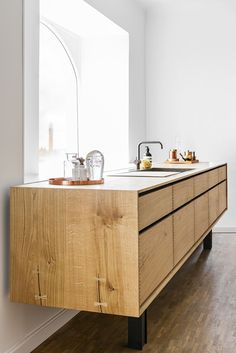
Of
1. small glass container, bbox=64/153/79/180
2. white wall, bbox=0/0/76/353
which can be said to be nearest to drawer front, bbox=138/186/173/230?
small glass container, bbox=64/153/79/180

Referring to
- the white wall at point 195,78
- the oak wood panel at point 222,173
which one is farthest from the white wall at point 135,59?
the oak wood panel at point 222,173

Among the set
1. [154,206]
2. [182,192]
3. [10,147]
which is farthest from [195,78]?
[10,147]

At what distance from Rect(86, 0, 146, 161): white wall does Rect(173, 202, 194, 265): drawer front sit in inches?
62.2

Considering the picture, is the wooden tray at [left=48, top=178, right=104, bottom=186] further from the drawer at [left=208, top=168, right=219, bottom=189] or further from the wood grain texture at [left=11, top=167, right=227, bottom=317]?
the drawer at [left=208, top=168, right=219, bottom=189]

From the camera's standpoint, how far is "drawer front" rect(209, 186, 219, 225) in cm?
373

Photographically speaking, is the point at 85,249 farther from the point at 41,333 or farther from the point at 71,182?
the point at 41,333

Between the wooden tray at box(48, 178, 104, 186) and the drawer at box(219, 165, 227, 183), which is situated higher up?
the drawer at box(219, 165, 227, 183)

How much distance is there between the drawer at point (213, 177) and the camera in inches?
146

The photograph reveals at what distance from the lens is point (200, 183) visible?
3.32 m

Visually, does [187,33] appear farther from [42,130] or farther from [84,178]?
[84,178]

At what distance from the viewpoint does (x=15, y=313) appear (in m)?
2.19

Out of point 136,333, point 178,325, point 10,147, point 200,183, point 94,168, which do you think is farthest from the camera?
point 200,183

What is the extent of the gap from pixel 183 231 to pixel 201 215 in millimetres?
606

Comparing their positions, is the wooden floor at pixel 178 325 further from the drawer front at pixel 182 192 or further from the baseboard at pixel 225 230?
the baseboard at pixel 225 230
